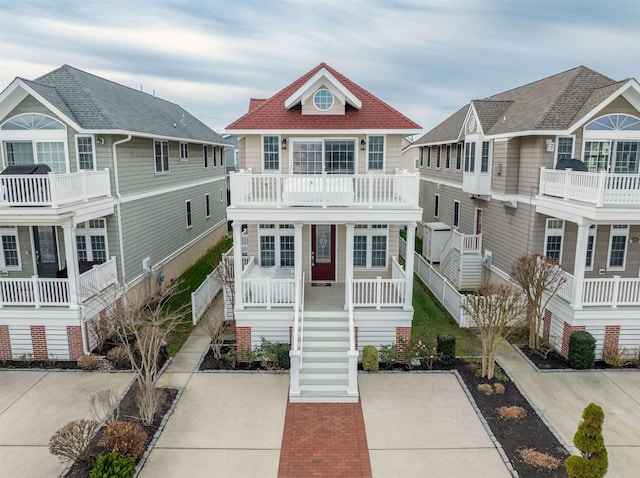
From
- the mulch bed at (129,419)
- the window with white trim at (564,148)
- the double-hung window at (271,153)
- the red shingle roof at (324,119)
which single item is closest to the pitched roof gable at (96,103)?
the red shingle roof at (324,119)

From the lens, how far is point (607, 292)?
1335 cm

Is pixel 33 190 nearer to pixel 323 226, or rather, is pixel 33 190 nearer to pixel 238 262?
pixel 238 262

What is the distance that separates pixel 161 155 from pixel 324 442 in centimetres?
1498

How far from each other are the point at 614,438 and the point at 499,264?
9.63m

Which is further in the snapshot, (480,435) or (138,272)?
(138,272)

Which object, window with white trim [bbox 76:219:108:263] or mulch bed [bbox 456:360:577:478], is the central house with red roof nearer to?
mulch bed [bbox 456:360:577:478]

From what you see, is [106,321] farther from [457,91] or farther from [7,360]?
[457,91]

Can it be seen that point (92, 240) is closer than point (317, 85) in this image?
No

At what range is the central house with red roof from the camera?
12.6 m

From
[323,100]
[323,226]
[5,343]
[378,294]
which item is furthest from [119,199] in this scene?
[378,294]

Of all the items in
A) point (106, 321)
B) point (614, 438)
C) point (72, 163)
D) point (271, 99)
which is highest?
point (271, 99)

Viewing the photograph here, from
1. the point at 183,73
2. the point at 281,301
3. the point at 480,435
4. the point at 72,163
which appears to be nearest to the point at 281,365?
the point at 281,301

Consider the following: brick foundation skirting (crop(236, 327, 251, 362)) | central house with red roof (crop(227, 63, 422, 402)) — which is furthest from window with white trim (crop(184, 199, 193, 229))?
brick foundation skirting (crop(236, 327, 251, 362))

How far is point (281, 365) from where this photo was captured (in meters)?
12.6
